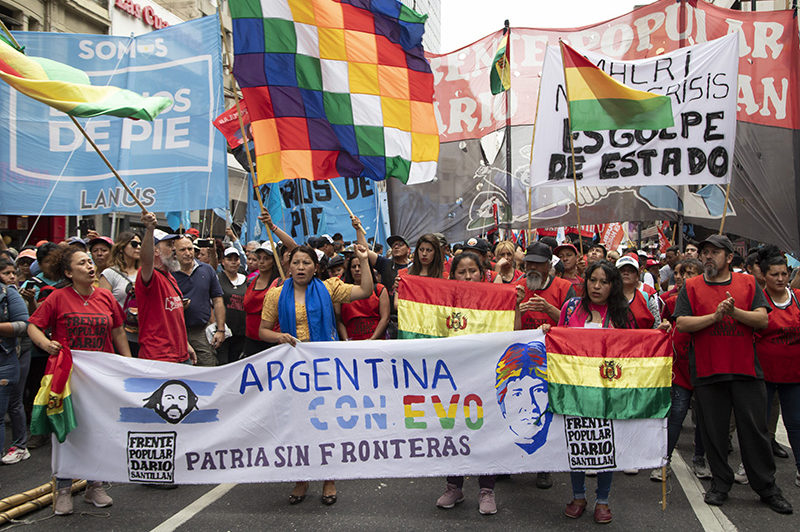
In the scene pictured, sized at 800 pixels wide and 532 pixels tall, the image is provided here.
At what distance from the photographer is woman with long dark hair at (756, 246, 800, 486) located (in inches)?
179

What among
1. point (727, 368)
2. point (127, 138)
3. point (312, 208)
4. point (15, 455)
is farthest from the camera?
point (312, 208)

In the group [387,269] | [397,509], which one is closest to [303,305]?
[397,509]

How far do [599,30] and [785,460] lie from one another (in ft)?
23.1

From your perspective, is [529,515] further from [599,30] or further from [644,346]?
[599,30]

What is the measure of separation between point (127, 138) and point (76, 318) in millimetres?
4946

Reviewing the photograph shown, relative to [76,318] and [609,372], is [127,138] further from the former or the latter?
[609,372]

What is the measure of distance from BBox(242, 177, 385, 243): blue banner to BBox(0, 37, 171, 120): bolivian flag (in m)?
4.39

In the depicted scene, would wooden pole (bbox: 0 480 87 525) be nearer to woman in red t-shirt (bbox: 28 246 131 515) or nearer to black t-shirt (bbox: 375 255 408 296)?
woman in red t-shirt (bbox: 28 246 131 515)

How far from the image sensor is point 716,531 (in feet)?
12.5

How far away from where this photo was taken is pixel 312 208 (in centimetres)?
952

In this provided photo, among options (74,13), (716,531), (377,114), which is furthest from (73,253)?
(74,13)

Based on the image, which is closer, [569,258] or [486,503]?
[486,503]

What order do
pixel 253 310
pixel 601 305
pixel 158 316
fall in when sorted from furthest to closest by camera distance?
1. pixel 253 310
2. pixel 158 316
3. pixel 601 305

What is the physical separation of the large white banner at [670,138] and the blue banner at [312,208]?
295 cm
